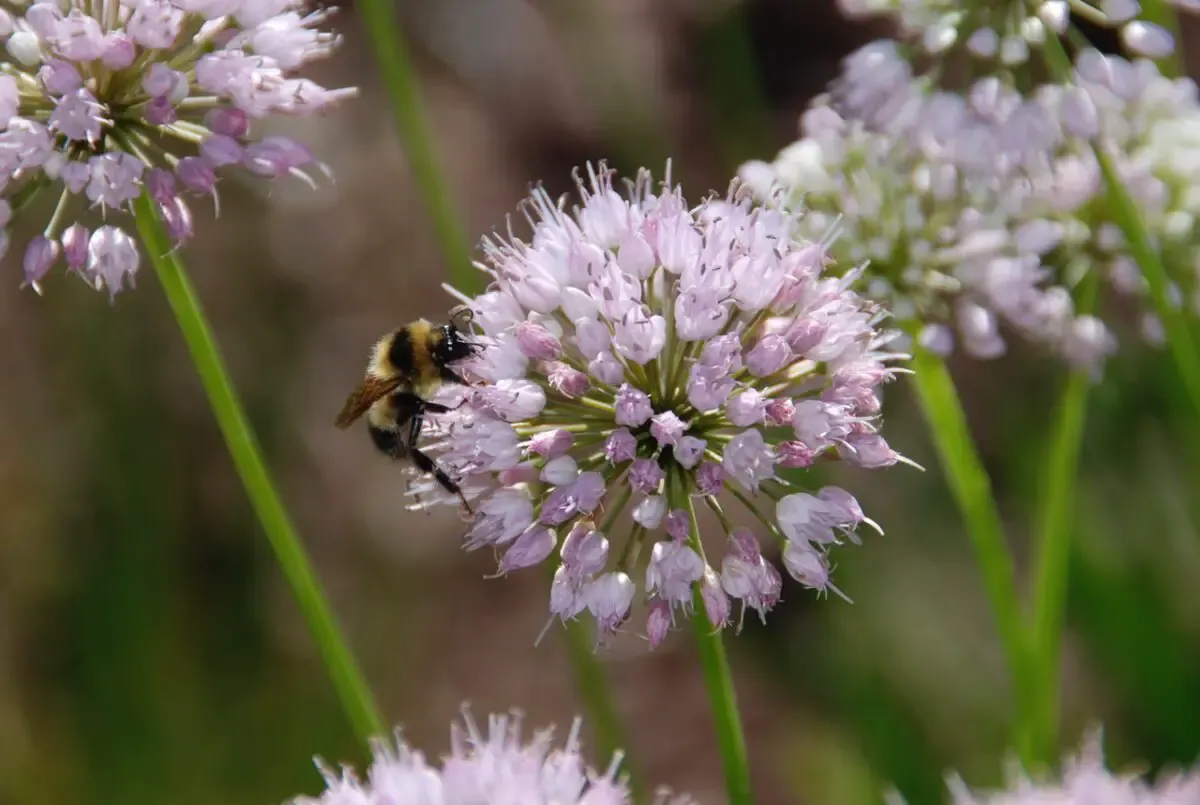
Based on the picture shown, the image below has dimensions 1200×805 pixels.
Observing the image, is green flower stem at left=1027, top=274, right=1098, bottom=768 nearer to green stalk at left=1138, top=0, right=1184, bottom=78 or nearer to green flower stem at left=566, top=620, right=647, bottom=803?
green stalk at left=1138, top=0, right=1184, bottom=78

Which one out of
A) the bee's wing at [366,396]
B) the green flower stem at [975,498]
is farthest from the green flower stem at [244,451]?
the green flower stem at [975,498]

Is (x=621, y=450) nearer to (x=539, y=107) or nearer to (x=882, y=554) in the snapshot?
(x=882, y=554)

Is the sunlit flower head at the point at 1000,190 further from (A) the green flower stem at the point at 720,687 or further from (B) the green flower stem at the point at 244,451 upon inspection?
(B) the green flower stem at the point at 244,451

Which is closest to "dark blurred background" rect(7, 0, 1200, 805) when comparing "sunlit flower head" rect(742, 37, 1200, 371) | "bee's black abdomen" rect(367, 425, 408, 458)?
"sunlit flower head" rect(742, 37, 1200, 371)

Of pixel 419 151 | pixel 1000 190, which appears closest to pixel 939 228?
pixel 1000 190

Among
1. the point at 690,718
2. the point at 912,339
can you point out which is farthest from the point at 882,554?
the point at 912,339

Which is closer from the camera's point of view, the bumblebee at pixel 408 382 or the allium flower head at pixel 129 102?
the allium flower head at pixel 129 102
